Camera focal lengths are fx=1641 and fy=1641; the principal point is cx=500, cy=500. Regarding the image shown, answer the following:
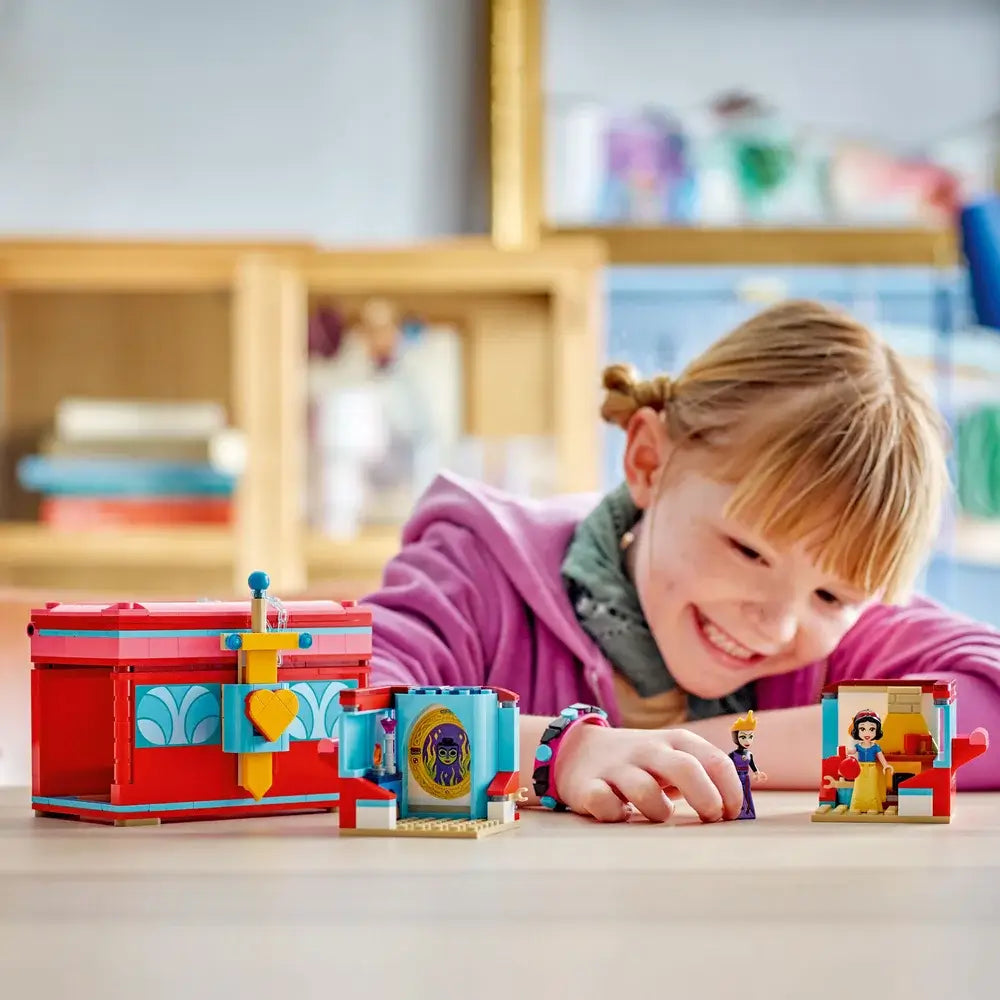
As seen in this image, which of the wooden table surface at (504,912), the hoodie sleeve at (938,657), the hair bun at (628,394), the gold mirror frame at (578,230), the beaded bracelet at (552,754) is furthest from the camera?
the gold mirror frame at (578,230)

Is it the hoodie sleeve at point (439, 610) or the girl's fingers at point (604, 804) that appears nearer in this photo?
the girl's fingers at point (604, 804)

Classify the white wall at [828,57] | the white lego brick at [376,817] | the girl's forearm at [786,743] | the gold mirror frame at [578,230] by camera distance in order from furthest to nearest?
the white wall at [828,57]
the gold mirror frame at [578,230]
the girl's forearm at [786,743]
the white lego brick at [376,817]

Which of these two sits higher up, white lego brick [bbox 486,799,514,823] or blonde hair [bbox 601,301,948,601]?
blonde hair [bbox 601,301,948,601]

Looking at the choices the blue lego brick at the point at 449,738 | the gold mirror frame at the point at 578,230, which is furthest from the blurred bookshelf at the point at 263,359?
the blue lego brick at the point at 449,738

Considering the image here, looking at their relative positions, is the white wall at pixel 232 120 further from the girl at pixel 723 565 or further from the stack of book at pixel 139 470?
the girl at pixel 723 565

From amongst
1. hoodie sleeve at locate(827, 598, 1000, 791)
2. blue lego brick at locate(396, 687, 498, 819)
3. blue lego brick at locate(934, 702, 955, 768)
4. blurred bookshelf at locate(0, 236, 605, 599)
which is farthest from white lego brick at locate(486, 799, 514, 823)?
blurred bookshelf at locate(0, 236, 605, 599)

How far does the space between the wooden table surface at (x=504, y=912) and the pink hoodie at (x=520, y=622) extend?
41 centimetres

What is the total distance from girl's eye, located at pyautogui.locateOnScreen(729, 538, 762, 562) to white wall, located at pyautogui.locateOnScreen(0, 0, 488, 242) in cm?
217

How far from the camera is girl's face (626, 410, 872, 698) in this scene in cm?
115


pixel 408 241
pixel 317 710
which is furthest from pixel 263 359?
pixel 317 710

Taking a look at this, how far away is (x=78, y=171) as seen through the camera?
329cm

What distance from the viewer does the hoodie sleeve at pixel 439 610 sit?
3.85 ft

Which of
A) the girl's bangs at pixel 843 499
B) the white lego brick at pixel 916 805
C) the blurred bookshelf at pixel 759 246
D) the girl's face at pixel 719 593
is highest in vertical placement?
the blurred bookshelf at pixel 759 246

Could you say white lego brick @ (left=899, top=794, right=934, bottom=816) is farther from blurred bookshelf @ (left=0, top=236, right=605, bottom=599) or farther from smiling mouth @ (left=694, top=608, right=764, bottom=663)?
blurred bookshelf @ (left=0, top=236, right=605, bottom=599)
